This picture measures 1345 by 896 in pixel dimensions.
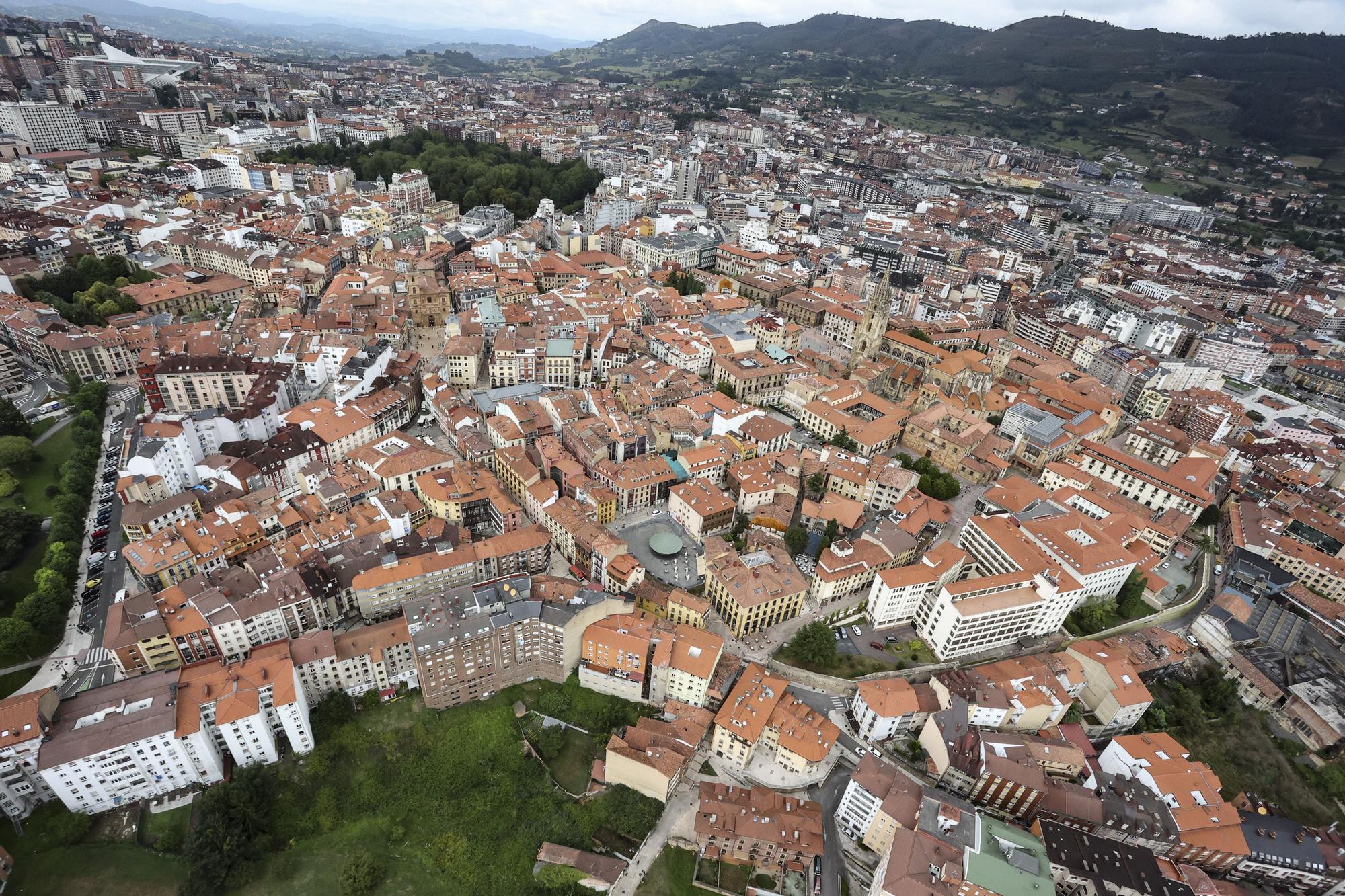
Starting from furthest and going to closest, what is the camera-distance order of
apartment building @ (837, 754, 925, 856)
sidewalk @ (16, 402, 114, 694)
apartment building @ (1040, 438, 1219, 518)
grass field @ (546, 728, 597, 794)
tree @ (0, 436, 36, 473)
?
1. apartment building @ (1040, 438, 1219, 518)
2. tree @ (0, 436, 36, 473)
3. sidewalk @ (16, 402, 114, 694)
4. grass field @ (546, 728, 597, 794)
5. apartment building @ (837, 754, 925, 856)

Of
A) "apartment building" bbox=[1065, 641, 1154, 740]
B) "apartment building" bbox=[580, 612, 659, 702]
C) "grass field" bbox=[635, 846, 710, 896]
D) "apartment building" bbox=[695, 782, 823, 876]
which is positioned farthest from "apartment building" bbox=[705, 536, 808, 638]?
"apartment building" bbox=[1065, 641, 1154, 740]

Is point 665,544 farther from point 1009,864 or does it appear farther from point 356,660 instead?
point 1009,864

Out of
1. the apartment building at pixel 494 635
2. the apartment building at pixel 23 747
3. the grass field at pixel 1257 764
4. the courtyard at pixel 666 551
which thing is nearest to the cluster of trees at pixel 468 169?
the courtyard at pixel 666 551

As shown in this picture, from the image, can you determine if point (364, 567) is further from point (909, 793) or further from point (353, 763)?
point (909, 793)

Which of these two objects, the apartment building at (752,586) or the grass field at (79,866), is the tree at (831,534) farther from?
the grass field at (79,866)

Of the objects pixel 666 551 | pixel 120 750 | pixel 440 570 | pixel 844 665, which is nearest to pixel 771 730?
pixel 844 665

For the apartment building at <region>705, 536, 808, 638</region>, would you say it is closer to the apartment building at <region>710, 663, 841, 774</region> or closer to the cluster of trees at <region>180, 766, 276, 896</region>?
the apartment building at <region>710, 663, 841, 774</region>

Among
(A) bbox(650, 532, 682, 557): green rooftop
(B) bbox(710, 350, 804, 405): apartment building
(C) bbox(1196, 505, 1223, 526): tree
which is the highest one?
(B) bbox(710, 350, 804, 405): apartment building

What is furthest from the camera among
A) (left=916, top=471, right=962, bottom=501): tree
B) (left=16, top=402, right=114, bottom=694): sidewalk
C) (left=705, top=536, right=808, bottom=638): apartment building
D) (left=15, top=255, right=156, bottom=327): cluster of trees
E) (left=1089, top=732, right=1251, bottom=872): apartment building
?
(left=15, top=255, right=156, bottom=327): cluster of trees
